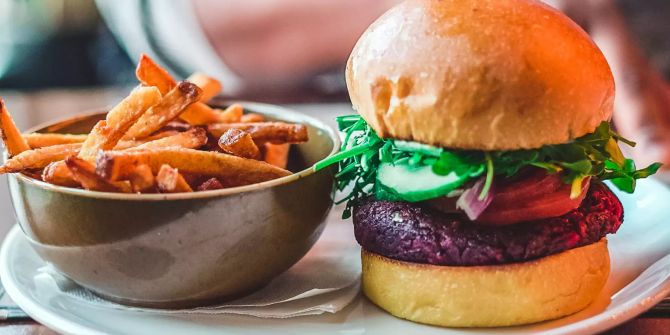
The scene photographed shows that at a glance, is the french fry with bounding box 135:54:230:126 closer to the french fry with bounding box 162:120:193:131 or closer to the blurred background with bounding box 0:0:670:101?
the french fry with bounding box 162:120:193:131

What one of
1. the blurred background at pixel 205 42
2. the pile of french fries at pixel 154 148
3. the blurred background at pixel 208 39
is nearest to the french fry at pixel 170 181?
the pile of french fries at pixel 154 148

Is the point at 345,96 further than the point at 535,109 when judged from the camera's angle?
Yes

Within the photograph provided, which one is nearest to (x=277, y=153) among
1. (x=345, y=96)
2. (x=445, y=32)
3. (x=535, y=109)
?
(x=445, y=32)

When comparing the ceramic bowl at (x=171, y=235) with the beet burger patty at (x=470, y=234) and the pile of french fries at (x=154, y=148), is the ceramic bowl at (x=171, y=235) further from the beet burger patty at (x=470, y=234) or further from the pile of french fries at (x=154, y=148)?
the beet burger patty at (x=470, y=234)

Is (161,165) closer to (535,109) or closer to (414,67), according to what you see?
Answer: (414,67)


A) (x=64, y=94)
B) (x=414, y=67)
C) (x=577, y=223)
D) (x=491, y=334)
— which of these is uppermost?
(x=414, y=67)
